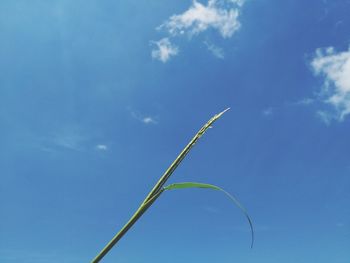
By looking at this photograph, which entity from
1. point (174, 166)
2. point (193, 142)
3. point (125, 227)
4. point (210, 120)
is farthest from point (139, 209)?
point (210, 120)

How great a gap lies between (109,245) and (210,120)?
0.68m

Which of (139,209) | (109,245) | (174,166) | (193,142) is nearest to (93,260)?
(109,245)

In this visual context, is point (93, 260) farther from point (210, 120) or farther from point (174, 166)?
point (210, 120)

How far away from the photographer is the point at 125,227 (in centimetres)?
130

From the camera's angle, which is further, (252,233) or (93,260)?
(252,233)

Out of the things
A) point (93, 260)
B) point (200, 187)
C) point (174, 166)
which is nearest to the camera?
point (93, 260)

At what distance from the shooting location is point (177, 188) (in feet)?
5.14

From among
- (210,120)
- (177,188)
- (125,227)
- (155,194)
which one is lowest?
(125,227)

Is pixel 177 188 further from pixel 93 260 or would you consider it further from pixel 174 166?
pixel 93 260

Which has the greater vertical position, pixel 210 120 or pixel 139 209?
pixel 210 120

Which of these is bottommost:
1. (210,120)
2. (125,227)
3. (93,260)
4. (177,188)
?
(93,260)

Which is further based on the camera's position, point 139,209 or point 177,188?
point 177,188

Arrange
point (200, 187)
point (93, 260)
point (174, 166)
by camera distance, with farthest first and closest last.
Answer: point (200, 187)
point (174, 166)
point (93, 260)

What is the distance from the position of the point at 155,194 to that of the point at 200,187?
0.22 metres
